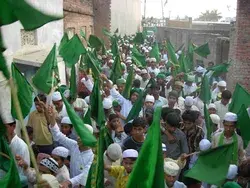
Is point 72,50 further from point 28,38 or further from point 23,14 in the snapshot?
point 23,14

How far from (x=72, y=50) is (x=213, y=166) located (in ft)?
15.7

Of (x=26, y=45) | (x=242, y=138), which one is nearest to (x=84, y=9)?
(x=26, y=45)

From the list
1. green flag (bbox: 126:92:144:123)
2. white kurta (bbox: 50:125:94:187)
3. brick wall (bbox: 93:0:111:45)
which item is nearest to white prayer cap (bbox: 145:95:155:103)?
green flag (bbox: 126:92:144:123)

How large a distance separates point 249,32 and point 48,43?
15.7 feet

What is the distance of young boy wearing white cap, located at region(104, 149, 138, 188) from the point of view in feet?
12.7

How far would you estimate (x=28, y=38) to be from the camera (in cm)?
911

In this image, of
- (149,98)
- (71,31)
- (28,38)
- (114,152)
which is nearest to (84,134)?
(114,152)

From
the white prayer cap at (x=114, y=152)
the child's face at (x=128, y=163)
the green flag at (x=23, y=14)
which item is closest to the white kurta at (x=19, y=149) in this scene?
the white prayer cap at (x=114, y=152)

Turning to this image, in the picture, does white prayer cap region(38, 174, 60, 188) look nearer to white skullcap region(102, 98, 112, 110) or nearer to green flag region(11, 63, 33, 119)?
green flag region(11, 63, 33, 119)

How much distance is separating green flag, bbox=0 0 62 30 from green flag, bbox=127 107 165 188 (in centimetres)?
100

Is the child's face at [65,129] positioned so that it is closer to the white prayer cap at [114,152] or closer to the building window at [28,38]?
the white prayer cap at [114,152]

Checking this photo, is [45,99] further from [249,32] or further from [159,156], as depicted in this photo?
[249,32]

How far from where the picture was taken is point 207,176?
3.68 m

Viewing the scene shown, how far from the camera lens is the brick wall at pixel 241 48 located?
1027cm
